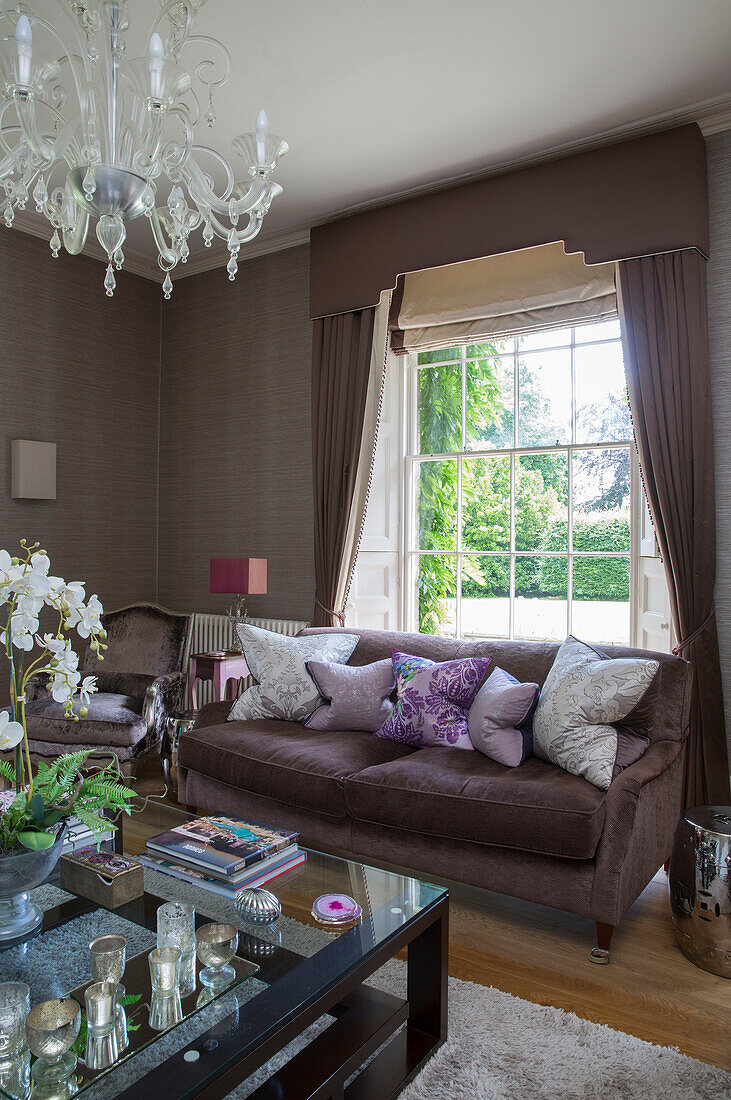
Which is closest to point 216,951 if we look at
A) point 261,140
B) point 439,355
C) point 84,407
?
point 261,140

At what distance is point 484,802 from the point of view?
97.6 inches

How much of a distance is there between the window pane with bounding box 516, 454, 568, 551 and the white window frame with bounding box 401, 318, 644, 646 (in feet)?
0.11

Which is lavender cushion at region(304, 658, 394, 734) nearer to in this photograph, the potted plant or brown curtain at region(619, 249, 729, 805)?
brown curtain at region(619, 249, 729, 805)

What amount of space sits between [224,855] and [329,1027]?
19.2 inches

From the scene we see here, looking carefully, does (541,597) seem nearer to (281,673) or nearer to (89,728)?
(281,673)

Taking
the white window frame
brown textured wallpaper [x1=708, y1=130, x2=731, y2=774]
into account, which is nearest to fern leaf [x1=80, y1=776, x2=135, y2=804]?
brown textured wallpaper [x1=708, y1=130, x2=731, y2=774]

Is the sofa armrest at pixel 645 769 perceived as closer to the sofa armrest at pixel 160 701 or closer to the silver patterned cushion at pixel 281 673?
the silver patterned cushion at pixel 281 673

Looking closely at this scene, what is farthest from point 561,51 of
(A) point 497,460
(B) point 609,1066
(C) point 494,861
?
(B) point 609,1066

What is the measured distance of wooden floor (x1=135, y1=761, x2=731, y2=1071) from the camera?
202 centimetres

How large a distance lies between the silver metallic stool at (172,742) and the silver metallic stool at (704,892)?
2214 millimetres

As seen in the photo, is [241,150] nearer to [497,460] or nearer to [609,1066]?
[497,460]

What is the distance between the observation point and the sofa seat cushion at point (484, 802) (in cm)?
234

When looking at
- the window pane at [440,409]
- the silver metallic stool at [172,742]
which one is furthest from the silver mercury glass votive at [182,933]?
the window pane at [440,409]

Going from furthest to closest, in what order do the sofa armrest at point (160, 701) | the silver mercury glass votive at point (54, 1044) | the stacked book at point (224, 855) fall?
1. the sofa armrest at point (160, 701)
2. the stacked book at point (224, 855)
3. the silver mercury glass votive at point (54, 1044)
